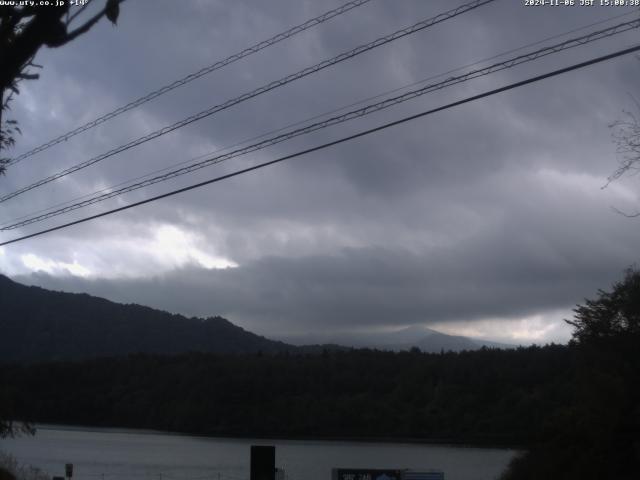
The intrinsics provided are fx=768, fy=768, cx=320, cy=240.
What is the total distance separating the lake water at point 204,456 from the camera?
52278 millimetres

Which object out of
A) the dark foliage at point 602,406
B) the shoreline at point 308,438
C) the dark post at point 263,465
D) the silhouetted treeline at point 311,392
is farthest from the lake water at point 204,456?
the dark post at point 263,465

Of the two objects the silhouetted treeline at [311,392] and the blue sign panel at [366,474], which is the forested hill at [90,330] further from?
the blue sign panel at [366,474]

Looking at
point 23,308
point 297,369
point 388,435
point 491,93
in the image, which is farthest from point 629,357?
point 23,308

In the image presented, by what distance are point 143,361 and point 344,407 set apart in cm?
3270

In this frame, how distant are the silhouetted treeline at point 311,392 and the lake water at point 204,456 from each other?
2599mm

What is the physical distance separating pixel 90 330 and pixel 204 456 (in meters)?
71.2

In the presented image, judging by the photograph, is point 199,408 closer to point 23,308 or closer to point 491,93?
point 23,308

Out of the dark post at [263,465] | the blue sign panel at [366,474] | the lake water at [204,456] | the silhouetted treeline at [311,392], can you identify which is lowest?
the lake water at [204,456]

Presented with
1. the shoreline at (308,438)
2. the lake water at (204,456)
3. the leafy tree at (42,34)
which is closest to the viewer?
the leafy tree at (42,34)

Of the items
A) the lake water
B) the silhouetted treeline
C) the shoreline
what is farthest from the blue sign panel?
the shoreline

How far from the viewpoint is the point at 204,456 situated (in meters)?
68.9

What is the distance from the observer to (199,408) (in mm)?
94188

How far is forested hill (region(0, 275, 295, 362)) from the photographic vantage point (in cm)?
10788

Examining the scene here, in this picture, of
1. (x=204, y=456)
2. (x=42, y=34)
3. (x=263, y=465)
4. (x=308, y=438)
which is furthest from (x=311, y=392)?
(x=42, y=34)
